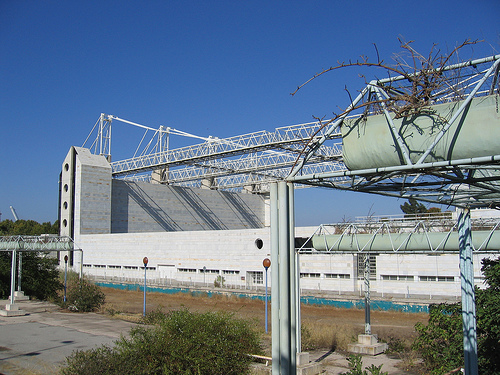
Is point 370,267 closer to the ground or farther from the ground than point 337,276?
farther from the ground

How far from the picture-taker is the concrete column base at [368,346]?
13930mm

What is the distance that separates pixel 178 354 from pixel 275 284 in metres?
4.81

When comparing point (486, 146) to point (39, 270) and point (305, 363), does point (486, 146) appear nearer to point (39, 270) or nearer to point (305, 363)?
point (305, 363)

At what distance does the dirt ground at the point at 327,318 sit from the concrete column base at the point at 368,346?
9.0 inches

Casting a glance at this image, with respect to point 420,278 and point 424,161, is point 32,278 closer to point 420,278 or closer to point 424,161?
point 420,278

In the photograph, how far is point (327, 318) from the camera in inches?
979

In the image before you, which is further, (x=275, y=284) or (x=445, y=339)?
(x=445, y=339)

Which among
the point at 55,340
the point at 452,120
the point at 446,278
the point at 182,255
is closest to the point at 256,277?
the point at 182,255

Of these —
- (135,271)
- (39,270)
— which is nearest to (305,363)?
(39,270)

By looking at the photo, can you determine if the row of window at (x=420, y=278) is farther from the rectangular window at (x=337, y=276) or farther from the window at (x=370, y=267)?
the rectangular window at (x=337, y=276)

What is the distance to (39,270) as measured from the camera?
2880 cm

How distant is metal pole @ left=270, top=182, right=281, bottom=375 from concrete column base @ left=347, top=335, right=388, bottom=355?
10415mm

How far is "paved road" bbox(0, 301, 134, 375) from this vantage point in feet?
40.2

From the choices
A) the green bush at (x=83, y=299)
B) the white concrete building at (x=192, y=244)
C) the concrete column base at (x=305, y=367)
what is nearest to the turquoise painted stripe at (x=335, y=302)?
the white concrete building at (x=192, y=244)
